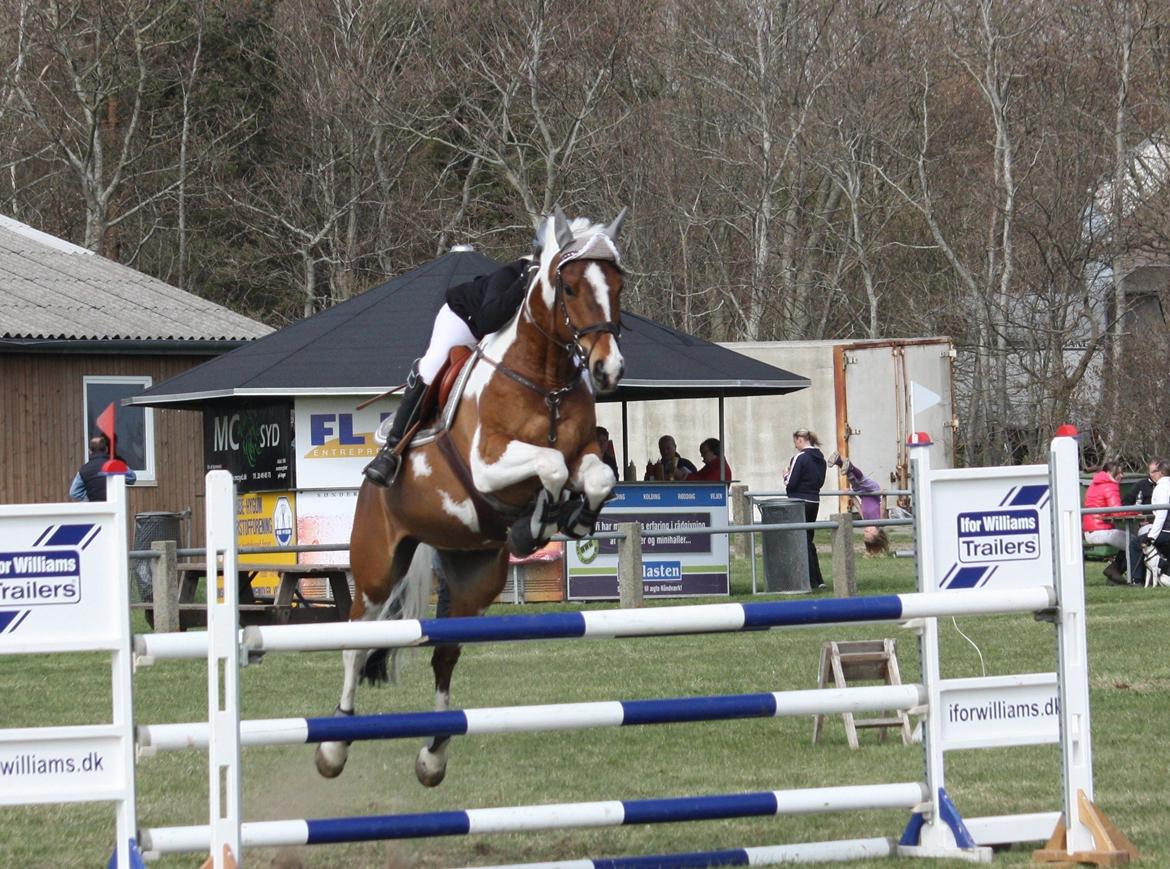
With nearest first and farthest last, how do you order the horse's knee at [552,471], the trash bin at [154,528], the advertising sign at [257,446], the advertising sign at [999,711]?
the advertising sign at [999,711] → the horse's knee at [552,471] → the advertising sign at [257,446] → the trash bin at [154,528]

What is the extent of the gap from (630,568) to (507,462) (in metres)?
8.39

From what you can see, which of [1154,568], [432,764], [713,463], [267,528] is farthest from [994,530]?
[713,463]

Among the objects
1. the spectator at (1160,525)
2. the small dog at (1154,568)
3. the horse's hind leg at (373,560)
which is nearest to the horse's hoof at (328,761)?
the horse's hind leg at (373,560)

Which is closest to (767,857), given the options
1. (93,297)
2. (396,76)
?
(93,297)

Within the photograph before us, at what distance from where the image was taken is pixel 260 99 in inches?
1458

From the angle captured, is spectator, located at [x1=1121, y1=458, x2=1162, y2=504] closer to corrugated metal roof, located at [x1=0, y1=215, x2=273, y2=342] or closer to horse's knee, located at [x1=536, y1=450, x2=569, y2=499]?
horse's knee, located at [x1=536, y1=450, x2=569, y2=499]

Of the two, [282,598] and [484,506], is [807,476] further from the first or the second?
[484,506]

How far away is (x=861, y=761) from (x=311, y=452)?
9772 mm

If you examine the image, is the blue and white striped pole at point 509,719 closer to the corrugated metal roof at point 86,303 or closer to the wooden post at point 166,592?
the wooden post at point 166,592

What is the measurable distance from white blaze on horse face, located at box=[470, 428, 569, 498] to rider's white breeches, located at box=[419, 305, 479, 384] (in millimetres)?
775

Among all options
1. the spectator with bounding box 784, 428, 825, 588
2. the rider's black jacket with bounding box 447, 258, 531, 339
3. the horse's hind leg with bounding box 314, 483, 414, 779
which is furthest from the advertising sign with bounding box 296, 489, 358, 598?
the rider's black jacket with bounding box 447, 258, 531, 339

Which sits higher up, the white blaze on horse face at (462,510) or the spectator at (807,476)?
the spectator at (807,476)

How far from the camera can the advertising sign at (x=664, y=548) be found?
17.3m

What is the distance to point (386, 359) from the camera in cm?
1725
